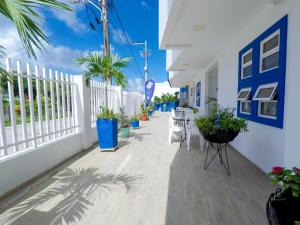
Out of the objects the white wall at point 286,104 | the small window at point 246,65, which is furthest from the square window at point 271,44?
the small window at point 246,65

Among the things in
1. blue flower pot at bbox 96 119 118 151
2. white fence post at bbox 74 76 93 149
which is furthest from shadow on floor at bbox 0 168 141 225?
white fence post at bbox 74 76 93 149

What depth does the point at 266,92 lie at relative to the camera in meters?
2.80

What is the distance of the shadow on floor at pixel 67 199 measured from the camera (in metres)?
1.93

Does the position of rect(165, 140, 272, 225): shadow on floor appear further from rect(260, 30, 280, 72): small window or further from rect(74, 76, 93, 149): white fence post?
rect(74, 76, 93, 149): white fence post

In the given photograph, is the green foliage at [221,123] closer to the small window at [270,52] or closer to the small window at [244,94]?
the small window at [244,94]

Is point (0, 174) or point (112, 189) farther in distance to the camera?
point (112, 189)

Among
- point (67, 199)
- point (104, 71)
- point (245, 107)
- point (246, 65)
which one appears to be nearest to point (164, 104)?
point (104, 71)

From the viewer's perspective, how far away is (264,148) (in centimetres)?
297

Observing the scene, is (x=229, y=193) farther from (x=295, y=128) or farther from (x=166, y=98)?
(x=166, y=98)

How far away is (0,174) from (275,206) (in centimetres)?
292

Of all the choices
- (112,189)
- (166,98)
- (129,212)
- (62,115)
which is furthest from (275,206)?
(166,98)

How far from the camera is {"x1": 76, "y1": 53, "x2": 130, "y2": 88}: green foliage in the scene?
14.1ft

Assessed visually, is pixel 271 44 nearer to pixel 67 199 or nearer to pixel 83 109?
pixel 67 199

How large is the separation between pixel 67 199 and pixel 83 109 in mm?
2500
